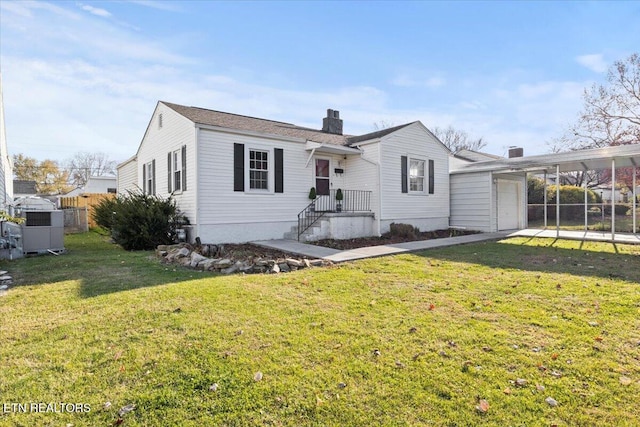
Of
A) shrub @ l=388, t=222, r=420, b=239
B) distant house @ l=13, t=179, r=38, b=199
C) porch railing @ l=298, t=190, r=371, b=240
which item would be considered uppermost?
distant house @ l=13, t=179, r=38, b=199

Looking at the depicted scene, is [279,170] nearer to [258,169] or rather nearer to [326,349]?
[258,169]

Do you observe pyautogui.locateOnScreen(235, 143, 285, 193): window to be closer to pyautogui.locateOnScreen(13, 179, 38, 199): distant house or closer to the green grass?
the green grass

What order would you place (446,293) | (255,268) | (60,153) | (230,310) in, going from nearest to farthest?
(230,310)
(446,293)
(255,268)
(60,153)

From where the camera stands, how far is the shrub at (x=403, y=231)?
12062 millimetres

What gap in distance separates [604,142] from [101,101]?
3073cm

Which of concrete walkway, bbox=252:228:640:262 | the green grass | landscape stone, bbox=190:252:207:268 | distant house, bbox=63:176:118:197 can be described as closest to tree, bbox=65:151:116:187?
distant house, bbox=63:176:118:197

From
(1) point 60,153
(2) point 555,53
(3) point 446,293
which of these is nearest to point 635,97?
(2) point 555,53

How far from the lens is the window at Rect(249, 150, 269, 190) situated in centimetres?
1061

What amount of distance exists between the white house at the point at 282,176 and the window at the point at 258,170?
0.03 meters

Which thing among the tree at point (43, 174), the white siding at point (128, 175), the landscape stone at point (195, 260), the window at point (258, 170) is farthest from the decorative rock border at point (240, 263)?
the tree at point (43, 174)

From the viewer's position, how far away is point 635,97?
21.6 meters

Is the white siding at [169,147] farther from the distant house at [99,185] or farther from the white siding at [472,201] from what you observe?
the distant house at [99,185]

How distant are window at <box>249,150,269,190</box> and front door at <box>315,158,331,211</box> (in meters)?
2.15

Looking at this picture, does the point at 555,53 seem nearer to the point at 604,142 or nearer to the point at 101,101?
the point at 604,142
